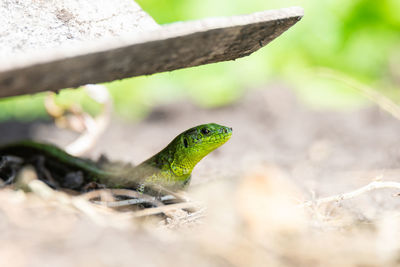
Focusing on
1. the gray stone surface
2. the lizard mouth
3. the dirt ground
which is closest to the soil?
the dirt ground

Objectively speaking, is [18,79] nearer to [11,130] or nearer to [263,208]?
[263,208]

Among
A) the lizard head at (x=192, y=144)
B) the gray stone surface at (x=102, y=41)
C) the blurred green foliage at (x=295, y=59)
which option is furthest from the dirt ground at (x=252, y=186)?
the gray stone surface at (x=102, y=41)

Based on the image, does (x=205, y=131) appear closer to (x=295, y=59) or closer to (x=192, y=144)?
(x=192, y=144)

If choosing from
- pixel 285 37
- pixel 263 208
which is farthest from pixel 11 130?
pixel 263 208

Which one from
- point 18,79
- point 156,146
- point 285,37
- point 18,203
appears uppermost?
point 285,37

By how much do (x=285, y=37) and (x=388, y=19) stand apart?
4.89ft

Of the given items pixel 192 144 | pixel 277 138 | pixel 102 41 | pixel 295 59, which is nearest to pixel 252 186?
pixel 102 41

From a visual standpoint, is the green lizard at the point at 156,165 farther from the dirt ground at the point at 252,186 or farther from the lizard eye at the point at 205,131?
the dirt ground at the point at 252,186

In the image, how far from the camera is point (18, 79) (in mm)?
1804

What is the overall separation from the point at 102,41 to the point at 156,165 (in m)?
1.56

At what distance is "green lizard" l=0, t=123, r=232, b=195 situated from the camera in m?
3.21

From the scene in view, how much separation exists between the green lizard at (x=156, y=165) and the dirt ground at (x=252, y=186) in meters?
0.22

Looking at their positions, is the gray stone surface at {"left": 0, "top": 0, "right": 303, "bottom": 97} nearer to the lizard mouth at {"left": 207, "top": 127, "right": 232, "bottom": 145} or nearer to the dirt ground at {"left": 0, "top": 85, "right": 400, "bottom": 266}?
the dirt ground at {"left": 0, "top": 85, "right": 400, "bottom": 266}

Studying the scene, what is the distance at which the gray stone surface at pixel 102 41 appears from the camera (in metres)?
1.82
